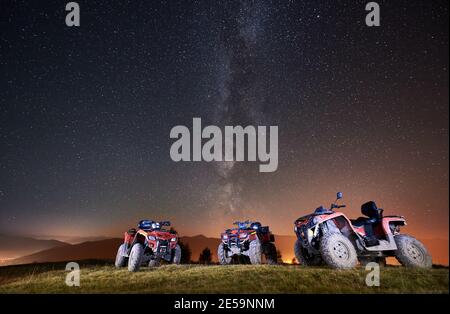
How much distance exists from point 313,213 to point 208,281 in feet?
14.3

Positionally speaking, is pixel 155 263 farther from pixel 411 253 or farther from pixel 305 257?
pixel 411 253

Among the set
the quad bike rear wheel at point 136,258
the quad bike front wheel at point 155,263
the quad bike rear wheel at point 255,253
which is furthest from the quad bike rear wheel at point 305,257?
the quad bike front wheel at point 155,263

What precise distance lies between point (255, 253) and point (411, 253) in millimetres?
6532

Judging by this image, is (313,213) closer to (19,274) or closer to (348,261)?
(348,261)

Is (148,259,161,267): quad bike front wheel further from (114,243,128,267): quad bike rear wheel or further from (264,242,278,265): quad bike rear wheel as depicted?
(264,242,278,265): quad bike rear wheel

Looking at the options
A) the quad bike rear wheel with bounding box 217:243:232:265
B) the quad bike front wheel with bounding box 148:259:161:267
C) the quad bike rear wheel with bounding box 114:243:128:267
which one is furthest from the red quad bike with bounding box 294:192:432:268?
the quad bike rear wheel with bounding box 114:243:128:267

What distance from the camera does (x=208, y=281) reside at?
8820mm

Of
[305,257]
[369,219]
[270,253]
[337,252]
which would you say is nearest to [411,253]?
[369,219]

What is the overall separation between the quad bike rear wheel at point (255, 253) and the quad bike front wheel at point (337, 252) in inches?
224

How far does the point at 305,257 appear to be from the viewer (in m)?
12.2

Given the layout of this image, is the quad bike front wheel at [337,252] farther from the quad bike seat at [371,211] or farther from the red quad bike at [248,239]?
the red quad bike at [248,239]

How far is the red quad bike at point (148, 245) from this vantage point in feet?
41.2

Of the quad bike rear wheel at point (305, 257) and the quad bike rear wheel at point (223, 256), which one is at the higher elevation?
the quad bike rear wheel at point (305, 257)

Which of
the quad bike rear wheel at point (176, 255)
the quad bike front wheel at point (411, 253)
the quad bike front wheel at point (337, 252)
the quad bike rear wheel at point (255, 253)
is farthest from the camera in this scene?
the quad bike rear wheel at point (176, 255)
